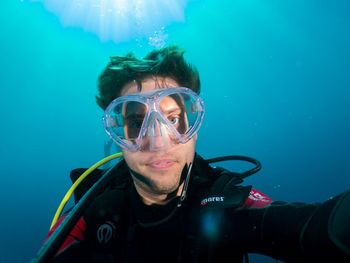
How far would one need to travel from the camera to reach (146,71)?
Answer: 259cm

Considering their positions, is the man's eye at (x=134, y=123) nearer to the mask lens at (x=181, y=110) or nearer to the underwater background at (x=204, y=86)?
the mask lens at (x=181, y=110)

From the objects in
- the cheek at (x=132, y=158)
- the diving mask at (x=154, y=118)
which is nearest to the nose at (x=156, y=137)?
the diving mask at (x=154, y=118)

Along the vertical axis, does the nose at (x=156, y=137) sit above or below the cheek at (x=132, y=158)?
above

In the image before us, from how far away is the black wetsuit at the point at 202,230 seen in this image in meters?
1.23

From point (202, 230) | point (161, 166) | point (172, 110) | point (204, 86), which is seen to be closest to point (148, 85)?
point (172, 110)

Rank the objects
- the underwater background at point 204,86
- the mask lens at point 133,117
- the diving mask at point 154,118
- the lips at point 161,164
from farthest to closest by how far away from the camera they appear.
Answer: the underwater background at point 204,86 → the mask lens at point 133,117 → the diving mask at point 154,118 → the lips at point 161,164

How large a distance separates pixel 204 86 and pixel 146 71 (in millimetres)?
70218

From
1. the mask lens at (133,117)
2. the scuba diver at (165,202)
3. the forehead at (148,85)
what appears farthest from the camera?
the forehead at (148,85)

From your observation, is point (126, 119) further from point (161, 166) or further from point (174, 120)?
point (161, 166)

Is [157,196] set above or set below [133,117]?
below

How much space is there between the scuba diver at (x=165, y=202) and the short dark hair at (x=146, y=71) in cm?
1

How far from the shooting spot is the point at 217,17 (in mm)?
41062

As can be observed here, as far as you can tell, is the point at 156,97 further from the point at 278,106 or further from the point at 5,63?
the point at 278,106

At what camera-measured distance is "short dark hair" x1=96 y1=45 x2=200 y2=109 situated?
2619 mm
